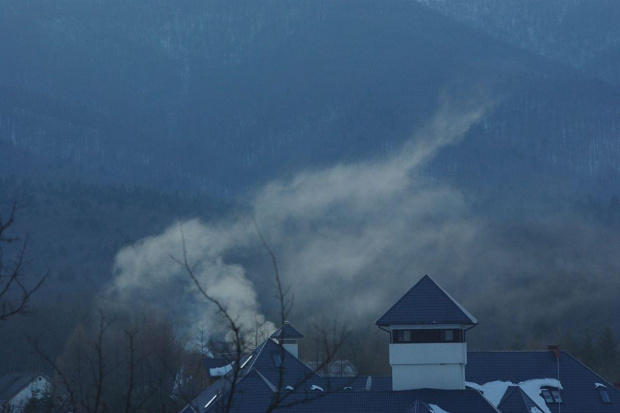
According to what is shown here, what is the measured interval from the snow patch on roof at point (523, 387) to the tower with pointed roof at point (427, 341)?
4009mm

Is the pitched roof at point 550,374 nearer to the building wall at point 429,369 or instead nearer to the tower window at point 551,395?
the tower window at point 551,395

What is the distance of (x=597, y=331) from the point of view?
3403 inches

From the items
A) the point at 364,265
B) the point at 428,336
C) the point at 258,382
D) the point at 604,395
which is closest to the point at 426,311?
the point at 428,336

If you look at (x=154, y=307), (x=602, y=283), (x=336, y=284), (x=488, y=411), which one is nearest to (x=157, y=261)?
(x=154, y=307)

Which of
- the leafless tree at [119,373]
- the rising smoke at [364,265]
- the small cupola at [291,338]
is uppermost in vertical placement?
the rising smoke at [364,265]

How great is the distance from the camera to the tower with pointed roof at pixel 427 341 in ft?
96.9

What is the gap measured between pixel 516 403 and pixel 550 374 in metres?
4.79

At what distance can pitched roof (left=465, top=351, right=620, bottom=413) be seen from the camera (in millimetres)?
33219

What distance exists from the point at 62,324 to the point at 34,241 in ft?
180

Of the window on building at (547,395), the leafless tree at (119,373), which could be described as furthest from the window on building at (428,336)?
the leafless tree at (119,373)

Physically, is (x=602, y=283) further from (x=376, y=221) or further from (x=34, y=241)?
(x=34, y=241)

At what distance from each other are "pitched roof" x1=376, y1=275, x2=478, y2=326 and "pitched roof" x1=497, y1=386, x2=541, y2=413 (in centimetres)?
333

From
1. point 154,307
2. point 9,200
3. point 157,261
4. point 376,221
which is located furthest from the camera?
point 376,221

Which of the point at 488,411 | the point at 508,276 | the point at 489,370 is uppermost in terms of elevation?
the point at 508,276
